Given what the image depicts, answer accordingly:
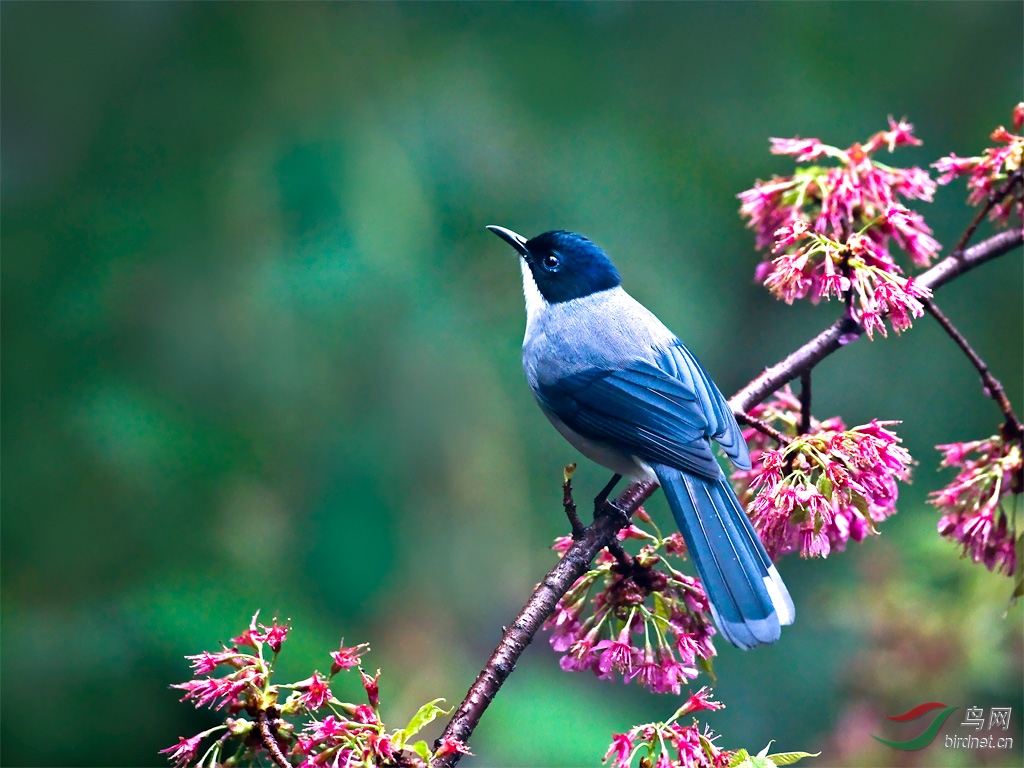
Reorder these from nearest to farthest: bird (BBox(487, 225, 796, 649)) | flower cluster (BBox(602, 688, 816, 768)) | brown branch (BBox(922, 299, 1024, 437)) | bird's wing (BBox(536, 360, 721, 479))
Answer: flower cluster (BBox(602, 688, 816, 768)) < bird (BBox(487, 225, 796, 649)) < brown branch (BBox(922, 299, 1024, 437)) < bird's wing (BBox(536, 360, 721, 479))

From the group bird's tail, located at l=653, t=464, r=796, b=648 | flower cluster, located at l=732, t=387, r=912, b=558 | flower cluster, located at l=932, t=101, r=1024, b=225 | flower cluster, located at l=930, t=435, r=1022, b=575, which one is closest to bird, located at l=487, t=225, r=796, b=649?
bird's tail, located at l=653, t=464, r=796, b=648

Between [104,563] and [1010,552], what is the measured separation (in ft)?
10.1

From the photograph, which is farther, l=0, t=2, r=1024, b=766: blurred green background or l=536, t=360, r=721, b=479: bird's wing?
l=0, t=2, r=1024, b=766: blurred green background

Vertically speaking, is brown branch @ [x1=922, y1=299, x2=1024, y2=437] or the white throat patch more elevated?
the white throat patch

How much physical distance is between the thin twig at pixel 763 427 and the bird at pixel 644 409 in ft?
0.31

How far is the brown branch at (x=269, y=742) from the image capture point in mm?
1622

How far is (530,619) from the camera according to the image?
1851 millimetres

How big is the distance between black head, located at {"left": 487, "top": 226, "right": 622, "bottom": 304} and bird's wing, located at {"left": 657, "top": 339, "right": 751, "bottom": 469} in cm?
45

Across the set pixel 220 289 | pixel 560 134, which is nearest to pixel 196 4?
pixel 220 289

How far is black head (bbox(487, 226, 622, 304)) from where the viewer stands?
3.27 m

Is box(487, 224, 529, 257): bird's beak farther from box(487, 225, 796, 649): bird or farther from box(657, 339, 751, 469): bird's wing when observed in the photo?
box(657, 339, 751, 469): bird's wing

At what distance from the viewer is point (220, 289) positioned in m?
4.01

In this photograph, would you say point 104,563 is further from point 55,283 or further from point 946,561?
point 946,561

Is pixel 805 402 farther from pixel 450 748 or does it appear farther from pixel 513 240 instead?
pixel 513 240
